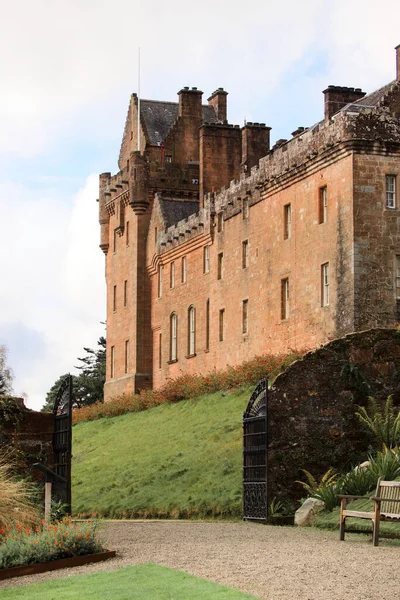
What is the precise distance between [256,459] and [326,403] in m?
1.64

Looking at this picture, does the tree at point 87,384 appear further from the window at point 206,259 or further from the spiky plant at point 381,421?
the spiky plant at point 381,421

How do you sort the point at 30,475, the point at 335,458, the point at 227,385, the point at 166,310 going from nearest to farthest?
the point at 30,475
the point at 335,458
the point at 227,385
the point at 166,310

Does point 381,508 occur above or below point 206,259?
below

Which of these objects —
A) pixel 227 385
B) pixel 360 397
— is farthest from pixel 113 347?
pixel 360 397

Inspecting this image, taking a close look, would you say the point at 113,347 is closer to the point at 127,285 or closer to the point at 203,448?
the point at 127,285

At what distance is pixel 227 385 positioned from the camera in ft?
136

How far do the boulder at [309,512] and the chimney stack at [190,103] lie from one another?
42504mm

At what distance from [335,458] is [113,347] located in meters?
40.8

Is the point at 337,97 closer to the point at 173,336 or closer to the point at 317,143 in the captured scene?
the point at 317,143

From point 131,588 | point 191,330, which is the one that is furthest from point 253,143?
point 131,588

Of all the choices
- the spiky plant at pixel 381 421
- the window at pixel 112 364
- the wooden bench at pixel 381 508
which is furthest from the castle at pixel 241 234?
the wooden bench at pixel 381 508

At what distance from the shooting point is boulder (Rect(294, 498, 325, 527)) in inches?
856

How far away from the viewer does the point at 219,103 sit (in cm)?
6512

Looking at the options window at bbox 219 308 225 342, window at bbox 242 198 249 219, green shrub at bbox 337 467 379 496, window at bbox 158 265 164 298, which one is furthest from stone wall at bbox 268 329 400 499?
window at bbox 158 265 164 298
